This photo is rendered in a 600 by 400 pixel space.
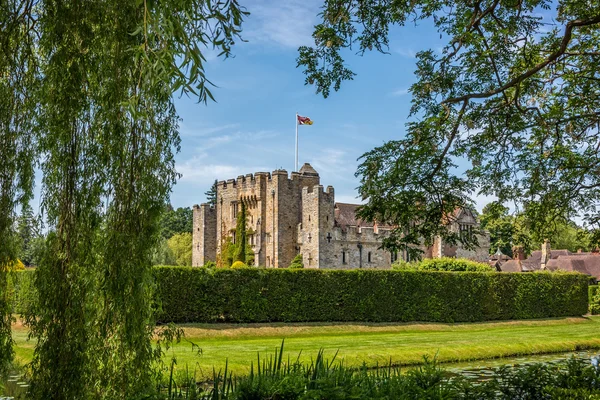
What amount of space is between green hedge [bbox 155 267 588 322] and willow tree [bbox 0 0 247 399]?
52.6ft

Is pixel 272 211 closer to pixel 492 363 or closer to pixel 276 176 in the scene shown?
pixel 276 176

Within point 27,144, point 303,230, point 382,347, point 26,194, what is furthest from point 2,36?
point 303,230

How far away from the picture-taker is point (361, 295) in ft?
89.3

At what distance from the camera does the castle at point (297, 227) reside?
48.6 m

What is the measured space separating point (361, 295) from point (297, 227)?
23.6 metres

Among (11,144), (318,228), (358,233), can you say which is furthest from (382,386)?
(358,233)

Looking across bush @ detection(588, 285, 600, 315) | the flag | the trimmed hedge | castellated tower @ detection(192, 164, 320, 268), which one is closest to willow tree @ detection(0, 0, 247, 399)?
the trimmed hedge

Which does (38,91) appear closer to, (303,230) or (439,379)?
(439,379)

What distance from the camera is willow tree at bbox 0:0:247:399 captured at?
5836 mm

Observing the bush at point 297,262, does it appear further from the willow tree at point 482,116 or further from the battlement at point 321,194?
the willow tree at point 482,116

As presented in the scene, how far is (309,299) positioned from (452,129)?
18.1 m

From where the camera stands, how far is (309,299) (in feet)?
86.2

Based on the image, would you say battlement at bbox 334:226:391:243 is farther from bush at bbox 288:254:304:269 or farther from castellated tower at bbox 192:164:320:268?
castellated tower at bbox 192:164:320:268

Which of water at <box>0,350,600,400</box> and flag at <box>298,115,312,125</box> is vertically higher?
flag at <box>298,115,312,125</box>
